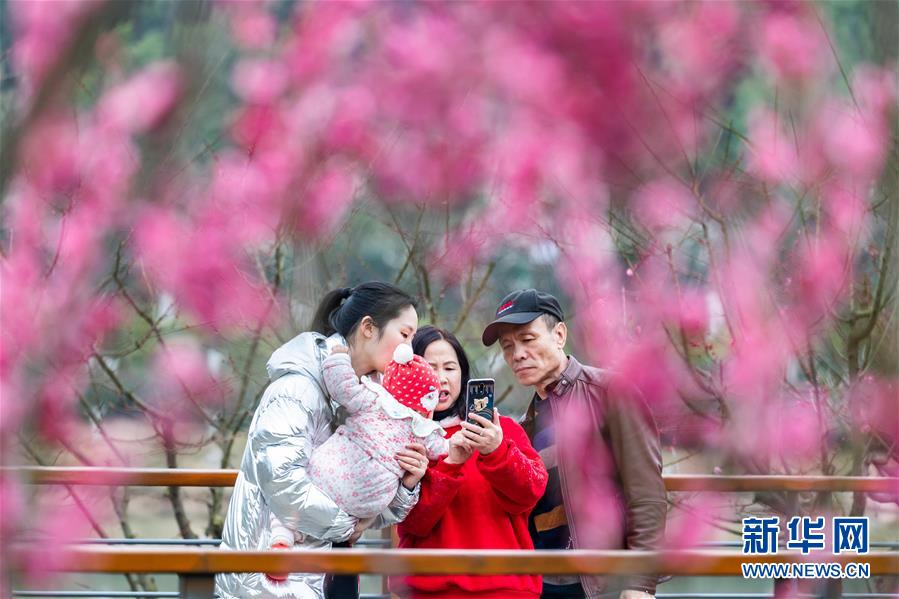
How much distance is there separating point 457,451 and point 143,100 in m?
1.35

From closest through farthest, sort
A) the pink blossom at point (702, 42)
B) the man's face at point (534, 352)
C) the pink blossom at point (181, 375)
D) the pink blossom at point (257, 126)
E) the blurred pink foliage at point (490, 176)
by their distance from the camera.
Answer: the blurred pink foliage at point (490, 176) → the pink blossom at point (702, 42) → the man's face at point (534, 352) → the pink blossom at point (257, 126) → the pink blossom at point (181, 375)

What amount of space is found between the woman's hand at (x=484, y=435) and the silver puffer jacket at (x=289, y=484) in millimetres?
217

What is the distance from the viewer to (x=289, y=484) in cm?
247

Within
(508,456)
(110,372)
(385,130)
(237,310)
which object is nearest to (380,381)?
(508,456)

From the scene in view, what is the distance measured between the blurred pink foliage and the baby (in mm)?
430

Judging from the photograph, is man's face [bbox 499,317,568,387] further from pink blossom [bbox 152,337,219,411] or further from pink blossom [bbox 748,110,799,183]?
pink blossom [bbox 152,337,219,411]

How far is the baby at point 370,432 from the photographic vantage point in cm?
252

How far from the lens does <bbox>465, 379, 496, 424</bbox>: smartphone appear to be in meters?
2.48

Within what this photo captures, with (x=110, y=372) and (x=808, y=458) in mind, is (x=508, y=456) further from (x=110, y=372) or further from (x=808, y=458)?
(x=110, y=372)

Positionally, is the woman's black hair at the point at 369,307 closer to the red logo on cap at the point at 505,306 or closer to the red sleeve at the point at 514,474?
the red logo on cap at the point at 505,306

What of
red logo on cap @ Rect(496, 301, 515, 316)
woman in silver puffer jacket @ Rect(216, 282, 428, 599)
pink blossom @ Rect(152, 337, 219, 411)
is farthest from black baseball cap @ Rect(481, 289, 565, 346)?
pink blossom @ Rect(152, 337, 219, 411)

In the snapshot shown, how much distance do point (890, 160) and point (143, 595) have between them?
2.41m

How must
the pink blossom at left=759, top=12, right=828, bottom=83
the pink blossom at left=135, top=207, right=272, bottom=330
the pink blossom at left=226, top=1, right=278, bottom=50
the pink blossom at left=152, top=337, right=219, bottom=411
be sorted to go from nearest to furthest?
the pink blossom at left=759, top=12, right=828, bottom=83 → the pink blossom at left=226, top=1, right=278, bottom=50 → the pink blossom at left=135, top=207, right=272, bottom=330 → the pink blossom at left=152, top=337, right=219, bottom=411

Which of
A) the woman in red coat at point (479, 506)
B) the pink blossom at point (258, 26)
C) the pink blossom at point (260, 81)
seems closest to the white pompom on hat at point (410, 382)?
the woman in red coat at point (479, 506)
